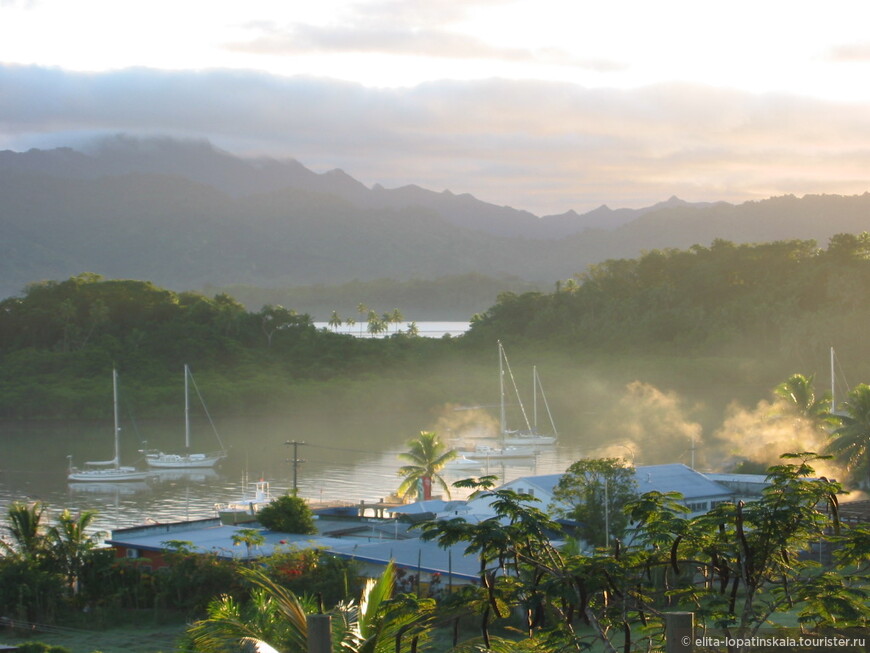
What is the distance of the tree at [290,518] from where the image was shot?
28172 millimetres

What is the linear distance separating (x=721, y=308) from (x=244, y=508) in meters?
62.3

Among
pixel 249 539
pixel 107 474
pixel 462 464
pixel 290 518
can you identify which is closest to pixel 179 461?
pixel 107 474

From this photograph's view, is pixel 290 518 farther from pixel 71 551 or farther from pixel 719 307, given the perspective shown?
pixel 719 307

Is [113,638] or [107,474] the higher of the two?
[113,638]

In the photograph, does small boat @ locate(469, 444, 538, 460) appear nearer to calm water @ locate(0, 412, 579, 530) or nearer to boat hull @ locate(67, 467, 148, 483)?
calm water @ locate(0, 412, 579, 530)

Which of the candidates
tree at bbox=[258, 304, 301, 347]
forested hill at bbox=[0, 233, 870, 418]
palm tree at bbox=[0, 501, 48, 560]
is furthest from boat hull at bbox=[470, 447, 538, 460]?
tree at bbox=[258, 304, 301, 347]

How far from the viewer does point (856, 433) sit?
3538 cm

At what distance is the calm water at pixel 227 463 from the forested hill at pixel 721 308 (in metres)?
22.5

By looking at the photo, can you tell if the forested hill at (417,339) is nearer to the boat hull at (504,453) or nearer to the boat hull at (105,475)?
the boat hull at (504,453)

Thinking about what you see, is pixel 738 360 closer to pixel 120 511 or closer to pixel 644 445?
pixel 644 445

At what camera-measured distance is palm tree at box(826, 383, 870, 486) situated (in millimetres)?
35000

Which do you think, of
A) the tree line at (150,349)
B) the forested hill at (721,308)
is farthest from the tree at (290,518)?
the forested hill at (721,308)

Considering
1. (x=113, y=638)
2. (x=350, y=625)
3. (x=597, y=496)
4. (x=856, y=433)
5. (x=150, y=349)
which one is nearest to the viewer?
(x=350, y=625)

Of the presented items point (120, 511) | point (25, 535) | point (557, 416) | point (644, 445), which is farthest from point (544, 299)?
point (25, 535)
